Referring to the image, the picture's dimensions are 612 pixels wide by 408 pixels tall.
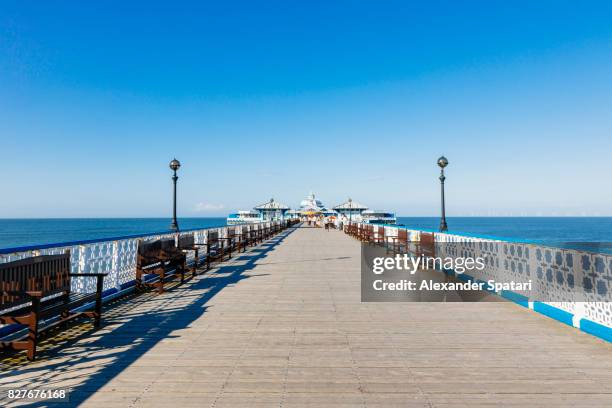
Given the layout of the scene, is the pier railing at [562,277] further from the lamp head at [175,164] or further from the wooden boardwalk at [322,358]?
the lamp head at [175,164]

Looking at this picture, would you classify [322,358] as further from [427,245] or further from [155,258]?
[427,245]

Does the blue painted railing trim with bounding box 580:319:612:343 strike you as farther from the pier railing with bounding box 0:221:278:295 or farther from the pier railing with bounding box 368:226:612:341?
the pier railing with bounding box 0:221:278:295

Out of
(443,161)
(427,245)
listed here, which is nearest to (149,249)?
(427,245)

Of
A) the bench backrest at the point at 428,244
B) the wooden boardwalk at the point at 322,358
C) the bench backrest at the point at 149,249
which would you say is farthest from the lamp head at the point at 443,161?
the bench backrest at the point at 149,249

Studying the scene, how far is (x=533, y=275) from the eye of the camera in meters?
6.54

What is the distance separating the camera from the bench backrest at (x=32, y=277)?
4.23 m

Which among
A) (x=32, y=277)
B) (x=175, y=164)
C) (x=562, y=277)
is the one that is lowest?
(x=562, y=277)

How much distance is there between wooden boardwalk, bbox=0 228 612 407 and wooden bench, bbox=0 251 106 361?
278 mm

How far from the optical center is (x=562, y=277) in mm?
5762

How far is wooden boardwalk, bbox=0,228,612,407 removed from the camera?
3.38m

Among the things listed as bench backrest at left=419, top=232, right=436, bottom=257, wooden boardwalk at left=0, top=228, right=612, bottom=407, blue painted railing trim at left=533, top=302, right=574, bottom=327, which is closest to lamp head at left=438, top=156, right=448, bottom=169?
bench backrest at left=419, top=232, right=436, bottom=257

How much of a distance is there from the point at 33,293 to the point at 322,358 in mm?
3246

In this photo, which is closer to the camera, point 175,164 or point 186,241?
point 186,241

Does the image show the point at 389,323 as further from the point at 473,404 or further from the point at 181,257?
the point at 181,257
